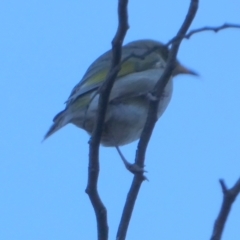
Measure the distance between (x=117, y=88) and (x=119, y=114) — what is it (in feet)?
0.77

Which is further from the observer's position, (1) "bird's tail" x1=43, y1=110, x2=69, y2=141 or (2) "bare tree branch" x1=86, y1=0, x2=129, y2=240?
(1) "bird's tail" x1=43, y1=110, x2=69, y2=141

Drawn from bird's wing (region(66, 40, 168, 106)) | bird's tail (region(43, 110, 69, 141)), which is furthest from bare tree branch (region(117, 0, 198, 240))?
bird's wing (region(66, 40, 168, 106))

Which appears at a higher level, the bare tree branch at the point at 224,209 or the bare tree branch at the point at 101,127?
the bare tree branch at the point at 101,127

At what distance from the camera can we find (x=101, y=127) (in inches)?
124

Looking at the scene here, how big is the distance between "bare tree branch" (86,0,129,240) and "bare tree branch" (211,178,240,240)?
671 mm

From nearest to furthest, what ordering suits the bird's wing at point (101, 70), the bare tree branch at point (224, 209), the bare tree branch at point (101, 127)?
the bare tree branch at point (224, 209)
the bare tree branch at point (101, 127)
the bird's wing at point (101, 70)

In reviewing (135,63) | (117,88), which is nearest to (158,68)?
(135,63)

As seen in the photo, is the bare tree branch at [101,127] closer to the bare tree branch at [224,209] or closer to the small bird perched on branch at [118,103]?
the bare tree branch at [224,209]

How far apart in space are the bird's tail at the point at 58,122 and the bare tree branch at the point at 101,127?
181 cm

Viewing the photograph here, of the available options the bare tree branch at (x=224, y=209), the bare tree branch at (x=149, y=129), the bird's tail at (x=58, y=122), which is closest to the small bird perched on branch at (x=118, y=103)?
the bird's tail at (x=58, y=122)

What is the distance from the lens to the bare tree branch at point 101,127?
2.87m

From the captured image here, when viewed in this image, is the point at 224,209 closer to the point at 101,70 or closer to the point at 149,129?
the point at 149,129

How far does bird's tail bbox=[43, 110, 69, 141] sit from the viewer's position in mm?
4945

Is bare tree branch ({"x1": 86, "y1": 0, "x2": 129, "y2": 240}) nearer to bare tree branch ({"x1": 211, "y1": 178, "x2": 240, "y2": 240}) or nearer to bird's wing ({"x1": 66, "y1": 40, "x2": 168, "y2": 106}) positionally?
bare tree branch ({"x1": 211, "y1": 178, "x2": 240, "y2": 240})
